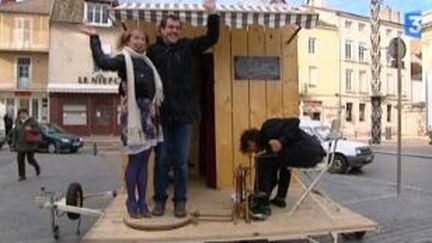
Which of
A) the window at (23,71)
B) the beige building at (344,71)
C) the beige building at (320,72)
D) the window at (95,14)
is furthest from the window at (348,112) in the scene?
the window at (23,71)

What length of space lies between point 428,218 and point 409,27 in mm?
12699

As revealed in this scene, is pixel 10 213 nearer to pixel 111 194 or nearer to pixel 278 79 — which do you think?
pixel 111 194

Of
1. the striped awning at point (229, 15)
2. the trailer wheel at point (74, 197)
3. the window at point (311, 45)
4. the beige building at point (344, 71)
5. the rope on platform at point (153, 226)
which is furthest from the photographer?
the beige building at point (344, 71)

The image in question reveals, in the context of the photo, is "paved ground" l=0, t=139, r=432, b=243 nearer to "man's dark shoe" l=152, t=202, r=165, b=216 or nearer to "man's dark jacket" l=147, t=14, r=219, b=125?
"man's dark shoe" l=152, t=202, r=165, b=216

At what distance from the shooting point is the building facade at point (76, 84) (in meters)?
47.7

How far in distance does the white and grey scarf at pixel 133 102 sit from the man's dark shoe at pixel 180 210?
740 millimetres

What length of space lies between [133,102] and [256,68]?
2.78 m

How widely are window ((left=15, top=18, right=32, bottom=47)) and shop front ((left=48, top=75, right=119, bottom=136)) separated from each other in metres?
5.19

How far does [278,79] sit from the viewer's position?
916 centimetres

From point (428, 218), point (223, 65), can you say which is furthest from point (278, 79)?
point (428, 218)

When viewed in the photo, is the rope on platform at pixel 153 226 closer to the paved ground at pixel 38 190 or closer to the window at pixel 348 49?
the paved ground at pixel 38 190

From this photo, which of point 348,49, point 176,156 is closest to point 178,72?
point 176,156

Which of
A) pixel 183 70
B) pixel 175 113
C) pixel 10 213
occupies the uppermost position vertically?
pixel 183 70

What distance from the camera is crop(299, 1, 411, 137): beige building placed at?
66562 mm
